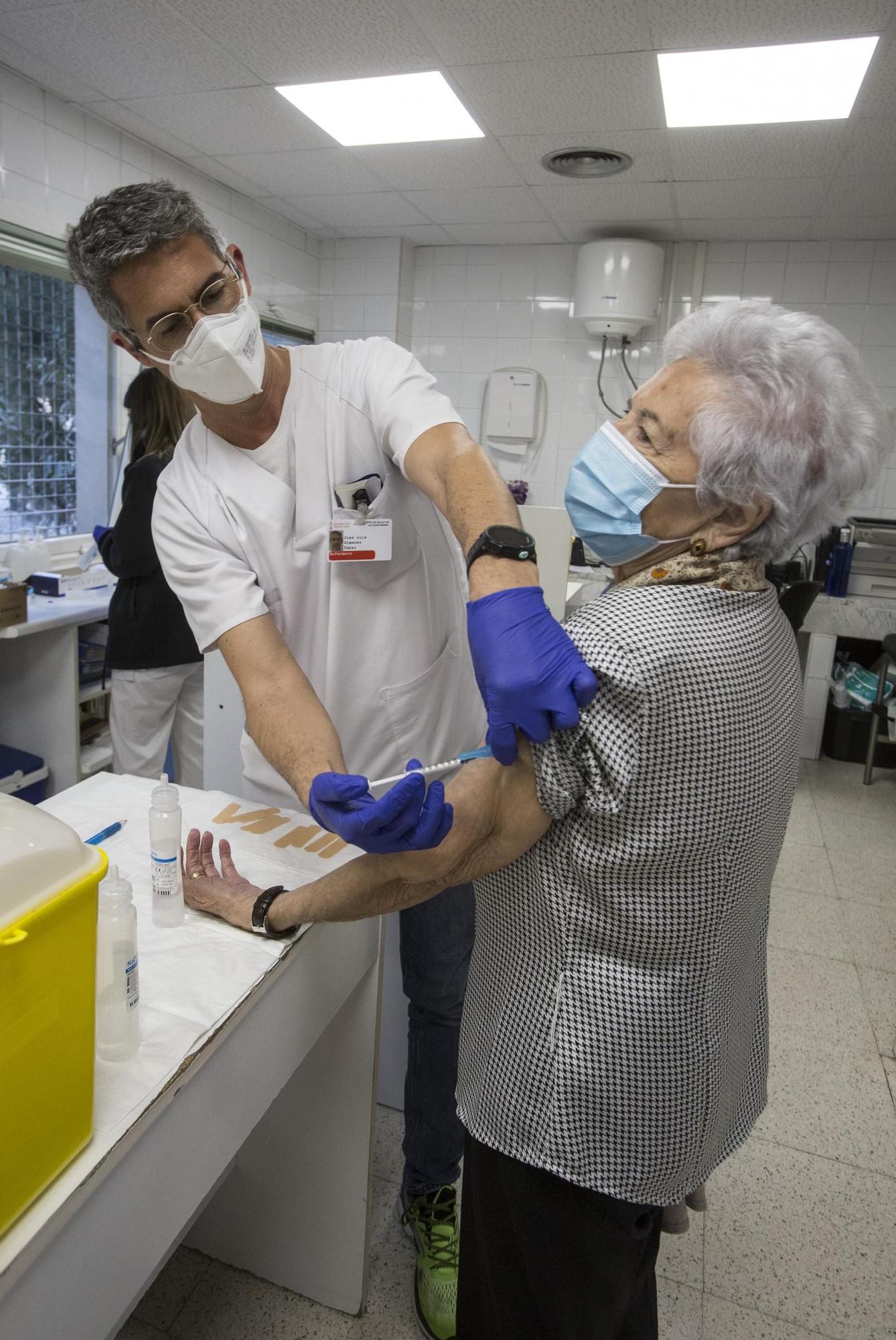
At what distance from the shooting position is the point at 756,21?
7.66ft

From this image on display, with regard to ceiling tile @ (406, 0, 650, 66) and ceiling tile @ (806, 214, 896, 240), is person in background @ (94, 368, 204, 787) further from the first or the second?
ceiling tile @ (806, 214, 896, 240)

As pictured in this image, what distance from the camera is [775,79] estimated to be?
2672 mm

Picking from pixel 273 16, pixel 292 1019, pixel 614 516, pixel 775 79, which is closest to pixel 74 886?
pixel 292 1019

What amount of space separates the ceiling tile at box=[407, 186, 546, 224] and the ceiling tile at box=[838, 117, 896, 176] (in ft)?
4.39

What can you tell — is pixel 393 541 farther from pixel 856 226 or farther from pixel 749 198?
pixel 856 226

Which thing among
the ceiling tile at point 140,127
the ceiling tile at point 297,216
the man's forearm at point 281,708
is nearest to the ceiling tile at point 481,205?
the ceiling tile at point 297,216

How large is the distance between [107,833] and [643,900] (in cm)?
83

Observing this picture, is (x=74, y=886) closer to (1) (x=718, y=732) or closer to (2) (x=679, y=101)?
(1) (x=718, y=732)

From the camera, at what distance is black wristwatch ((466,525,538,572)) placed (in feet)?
3.23

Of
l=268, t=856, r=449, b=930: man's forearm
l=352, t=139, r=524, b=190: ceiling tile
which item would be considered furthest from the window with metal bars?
l=268, t=856, r=449, b=930: man's forearm

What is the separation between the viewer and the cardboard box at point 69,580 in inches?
124

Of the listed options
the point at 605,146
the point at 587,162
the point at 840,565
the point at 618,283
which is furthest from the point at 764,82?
the point at 840,565

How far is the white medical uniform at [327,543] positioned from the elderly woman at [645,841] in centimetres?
43

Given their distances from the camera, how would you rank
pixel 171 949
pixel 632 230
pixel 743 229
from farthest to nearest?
pixel 632 230, pixel 743 229, pixel 171 949
